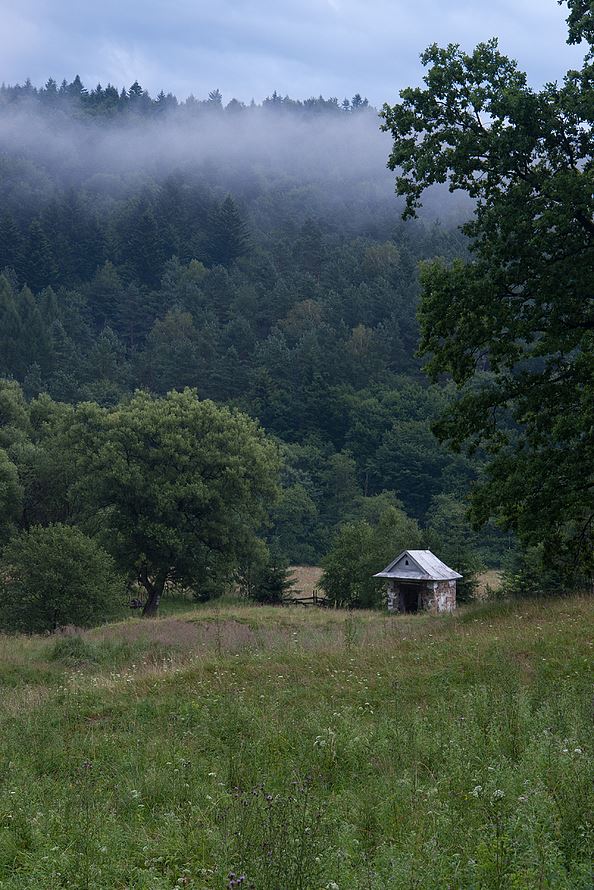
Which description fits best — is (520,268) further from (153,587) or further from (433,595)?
(153,587)

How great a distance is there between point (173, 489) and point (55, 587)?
1351 centimetres

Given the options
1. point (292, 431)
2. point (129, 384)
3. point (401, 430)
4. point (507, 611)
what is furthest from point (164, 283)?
point (507, 611)

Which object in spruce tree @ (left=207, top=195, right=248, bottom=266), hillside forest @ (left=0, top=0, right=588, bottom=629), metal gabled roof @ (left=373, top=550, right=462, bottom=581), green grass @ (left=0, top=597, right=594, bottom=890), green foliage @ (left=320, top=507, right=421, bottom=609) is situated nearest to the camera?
green grass @ (left=0, top=597, right=594, bottom=890)

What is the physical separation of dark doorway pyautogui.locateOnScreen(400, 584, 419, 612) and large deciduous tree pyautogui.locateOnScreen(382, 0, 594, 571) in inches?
949

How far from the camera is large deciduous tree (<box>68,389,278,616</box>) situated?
49.8 metres

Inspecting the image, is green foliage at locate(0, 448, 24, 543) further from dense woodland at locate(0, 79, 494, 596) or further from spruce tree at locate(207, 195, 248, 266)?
spruce tree at locate(207, 195, 248, 266)

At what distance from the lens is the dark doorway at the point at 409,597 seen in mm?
42031

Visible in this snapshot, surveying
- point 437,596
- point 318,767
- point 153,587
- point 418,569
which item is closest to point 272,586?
point 153,587

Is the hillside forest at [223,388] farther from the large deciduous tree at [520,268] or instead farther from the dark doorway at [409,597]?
the dark doorway at [409,597]

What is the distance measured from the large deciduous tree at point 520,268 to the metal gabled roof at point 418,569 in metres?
22.5

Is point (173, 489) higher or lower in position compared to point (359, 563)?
higher

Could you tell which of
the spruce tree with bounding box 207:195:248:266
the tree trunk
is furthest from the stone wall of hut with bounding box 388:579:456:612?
the spruce tree with bounding box 207:195:248:266

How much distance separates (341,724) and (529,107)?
11.8 metres

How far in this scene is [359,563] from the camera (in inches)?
1948
